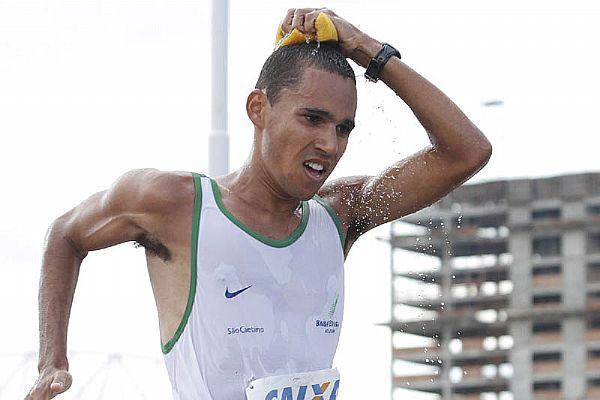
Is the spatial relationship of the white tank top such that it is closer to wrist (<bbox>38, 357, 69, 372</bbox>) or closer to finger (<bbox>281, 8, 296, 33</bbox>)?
wrist (<bbox>38, 357, 69, 372</bbox>)

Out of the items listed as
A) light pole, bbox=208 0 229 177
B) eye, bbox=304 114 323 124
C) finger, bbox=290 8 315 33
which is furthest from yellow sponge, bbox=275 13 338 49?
light pole, bbox=208 0 229 177

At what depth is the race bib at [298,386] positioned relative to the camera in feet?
13.7

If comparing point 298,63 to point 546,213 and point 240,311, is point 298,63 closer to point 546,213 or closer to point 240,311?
point 240,311

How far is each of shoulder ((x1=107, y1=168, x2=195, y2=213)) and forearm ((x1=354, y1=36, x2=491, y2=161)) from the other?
0.65 meters

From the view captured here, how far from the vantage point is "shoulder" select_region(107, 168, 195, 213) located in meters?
4.28

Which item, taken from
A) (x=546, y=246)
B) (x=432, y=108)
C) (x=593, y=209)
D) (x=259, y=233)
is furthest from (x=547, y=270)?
(x=259, y=233)

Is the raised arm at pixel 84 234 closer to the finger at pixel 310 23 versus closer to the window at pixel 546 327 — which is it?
the finger at pixel 310 23

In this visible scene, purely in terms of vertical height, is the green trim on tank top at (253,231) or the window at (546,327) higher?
the window at (546,327)

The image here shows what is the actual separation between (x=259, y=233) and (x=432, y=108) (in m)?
0.65

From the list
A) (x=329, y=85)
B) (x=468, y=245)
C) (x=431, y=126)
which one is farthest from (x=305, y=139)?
(x=468, y=245)

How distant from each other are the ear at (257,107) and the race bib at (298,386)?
753mm

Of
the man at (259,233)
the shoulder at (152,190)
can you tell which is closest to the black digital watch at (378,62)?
the man at (259,233)

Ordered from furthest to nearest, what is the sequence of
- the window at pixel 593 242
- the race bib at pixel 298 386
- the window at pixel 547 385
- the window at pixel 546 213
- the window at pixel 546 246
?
the window at pixel 546 246
the window at pixel 547 385
the window at pixel 546 213
the window at pixel 593 242
the race bib at pixel 298 386

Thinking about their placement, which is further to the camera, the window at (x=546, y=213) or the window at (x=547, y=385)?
the window at (x=547, y=385)
